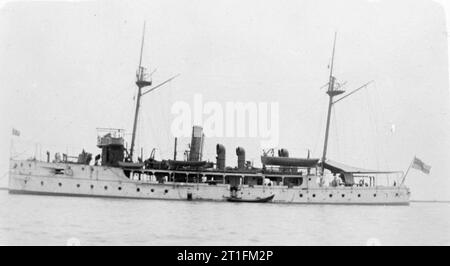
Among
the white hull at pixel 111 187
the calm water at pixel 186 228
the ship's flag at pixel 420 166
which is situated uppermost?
the ship's flag at pixel 420 166

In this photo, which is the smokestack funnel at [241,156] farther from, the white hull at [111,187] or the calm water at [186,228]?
the calm water at [186,228]

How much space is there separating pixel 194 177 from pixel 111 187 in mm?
5635

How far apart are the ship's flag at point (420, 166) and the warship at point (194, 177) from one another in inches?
139

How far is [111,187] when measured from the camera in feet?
109

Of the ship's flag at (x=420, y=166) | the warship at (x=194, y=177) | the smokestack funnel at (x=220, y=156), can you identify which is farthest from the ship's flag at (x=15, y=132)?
the ship's flag at (x=420, y=166)

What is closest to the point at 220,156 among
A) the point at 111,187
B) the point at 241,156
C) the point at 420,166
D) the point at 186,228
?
the point at 241,156

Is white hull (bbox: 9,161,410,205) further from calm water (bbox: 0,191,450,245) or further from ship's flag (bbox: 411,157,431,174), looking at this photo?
calm water (bbox: 0,191,450,245)

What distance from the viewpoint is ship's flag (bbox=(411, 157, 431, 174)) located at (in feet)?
109

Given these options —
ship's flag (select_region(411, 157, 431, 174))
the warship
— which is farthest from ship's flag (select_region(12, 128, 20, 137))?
ship's flag (select_region(411, 157, 431, 174))

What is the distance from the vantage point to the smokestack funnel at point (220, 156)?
35188 mm

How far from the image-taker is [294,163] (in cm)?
3525

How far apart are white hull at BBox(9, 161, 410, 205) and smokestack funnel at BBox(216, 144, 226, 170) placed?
1.42 meters
